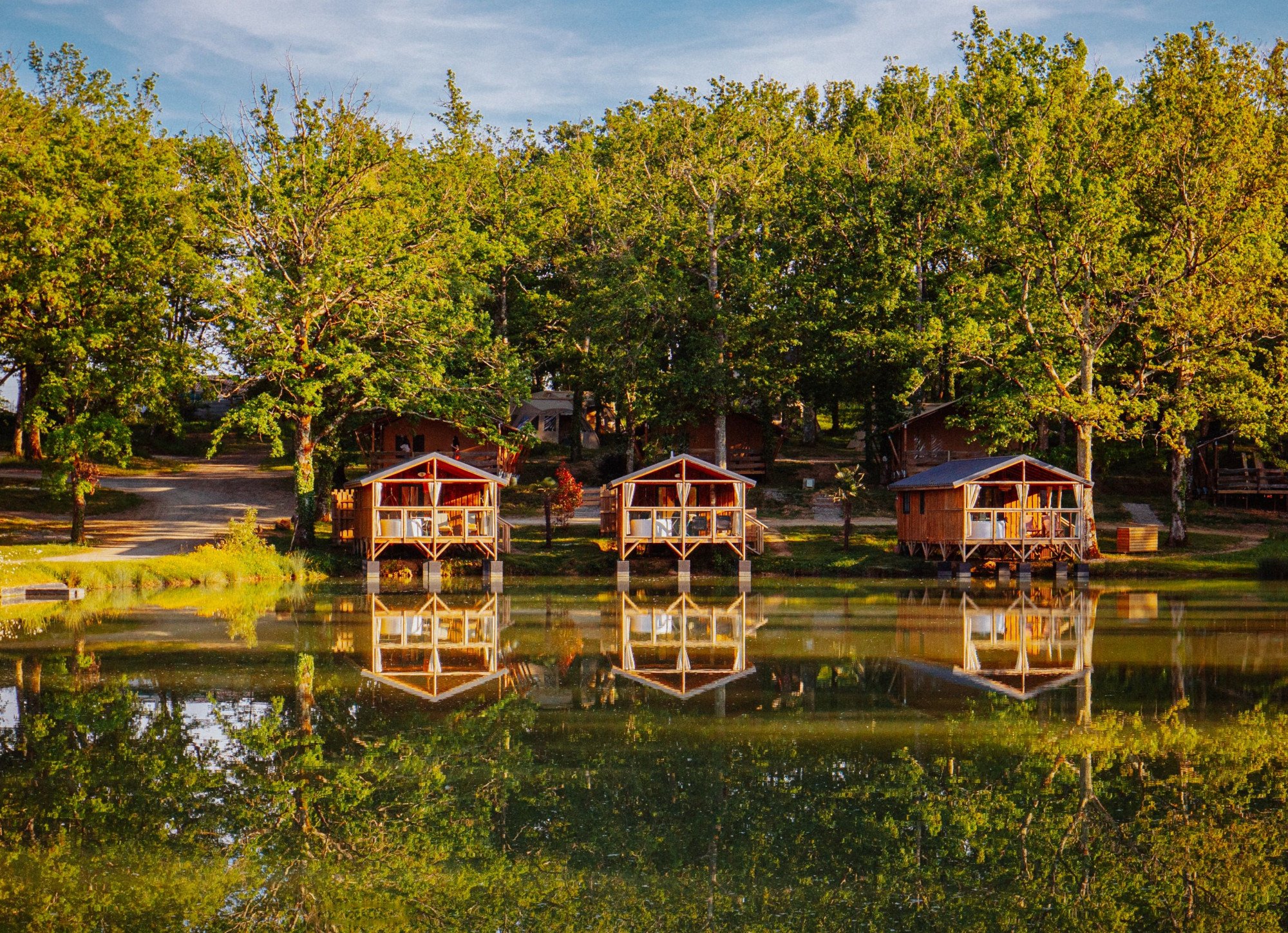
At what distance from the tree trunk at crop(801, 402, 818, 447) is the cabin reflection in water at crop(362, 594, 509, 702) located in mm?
34706

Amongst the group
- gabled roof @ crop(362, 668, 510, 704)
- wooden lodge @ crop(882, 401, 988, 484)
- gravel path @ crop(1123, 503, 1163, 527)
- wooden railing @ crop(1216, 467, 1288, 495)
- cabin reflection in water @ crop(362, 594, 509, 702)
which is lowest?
gabled roof @ crop(362, 668, 510, 704)

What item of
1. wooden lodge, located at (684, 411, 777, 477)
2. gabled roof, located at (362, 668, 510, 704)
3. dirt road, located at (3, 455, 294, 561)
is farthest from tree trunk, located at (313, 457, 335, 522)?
gabled roof, located at (362, 668, 510, 704)

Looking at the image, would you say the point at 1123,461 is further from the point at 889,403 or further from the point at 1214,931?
the point at 1214,931

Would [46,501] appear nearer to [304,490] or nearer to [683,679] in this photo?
[304,490]

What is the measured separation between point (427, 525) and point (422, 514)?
93.1 inches

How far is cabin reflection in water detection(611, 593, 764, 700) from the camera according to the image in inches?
714

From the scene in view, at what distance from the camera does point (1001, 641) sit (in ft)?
74.1

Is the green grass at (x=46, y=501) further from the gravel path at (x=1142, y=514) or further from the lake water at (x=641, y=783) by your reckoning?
the gravel path at (x=1142, y=514)

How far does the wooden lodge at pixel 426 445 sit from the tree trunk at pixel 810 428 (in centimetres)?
1704

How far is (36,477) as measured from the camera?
163ft

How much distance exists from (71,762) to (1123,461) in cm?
5039

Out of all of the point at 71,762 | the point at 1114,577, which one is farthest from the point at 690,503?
the point at 71,762

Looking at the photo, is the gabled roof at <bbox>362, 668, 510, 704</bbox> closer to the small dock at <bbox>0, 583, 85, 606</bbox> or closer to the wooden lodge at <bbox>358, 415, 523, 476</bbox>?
the small dock at <bbox>0, 583, 85, 606</bbox>

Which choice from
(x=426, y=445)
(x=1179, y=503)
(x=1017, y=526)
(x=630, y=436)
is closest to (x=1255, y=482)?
(x=1179, y=503)
